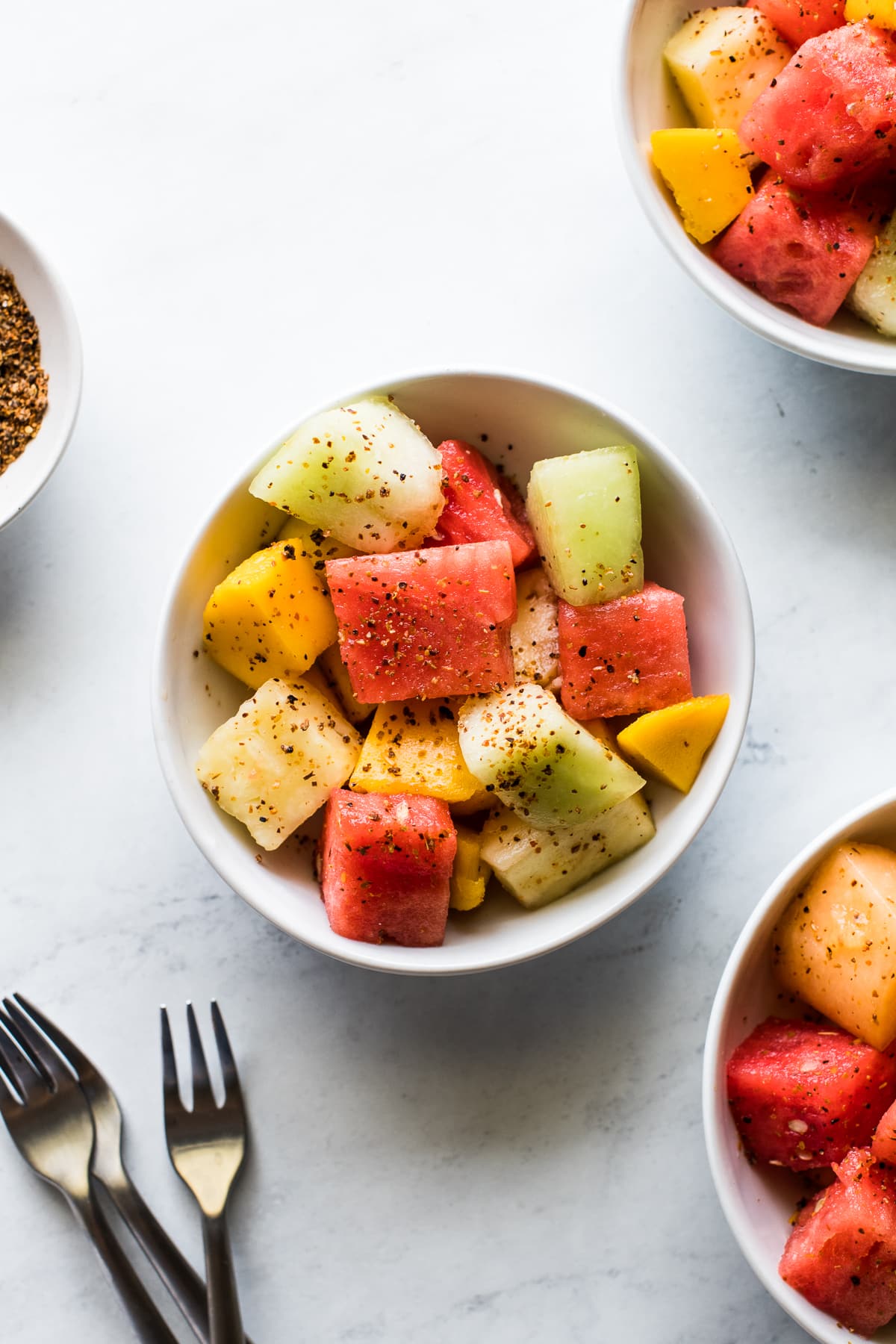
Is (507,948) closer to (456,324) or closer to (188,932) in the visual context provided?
(188,932)

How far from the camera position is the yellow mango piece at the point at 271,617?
1.59 m

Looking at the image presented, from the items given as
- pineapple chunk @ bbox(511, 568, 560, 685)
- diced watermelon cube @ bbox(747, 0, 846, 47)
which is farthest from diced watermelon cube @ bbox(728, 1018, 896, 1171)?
diced watermelon cube @ bbox(747, 0, 846, 47)

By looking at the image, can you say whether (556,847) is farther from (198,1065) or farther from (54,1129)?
(54,1129)

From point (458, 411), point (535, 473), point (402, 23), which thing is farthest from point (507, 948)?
point (402, 23)

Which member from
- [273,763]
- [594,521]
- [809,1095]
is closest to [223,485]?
[273,763]

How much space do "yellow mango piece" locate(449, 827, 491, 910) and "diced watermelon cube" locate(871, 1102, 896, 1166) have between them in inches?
24.1

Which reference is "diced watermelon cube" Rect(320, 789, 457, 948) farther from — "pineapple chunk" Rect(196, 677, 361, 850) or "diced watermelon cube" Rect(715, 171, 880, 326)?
"diced watermelon cube" Rect(715, 171, 880, 326)

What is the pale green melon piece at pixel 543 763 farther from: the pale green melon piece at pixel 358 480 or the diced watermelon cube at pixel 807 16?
the diced watermelon cube at pixel 807 16

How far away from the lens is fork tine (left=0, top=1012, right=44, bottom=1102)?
1831 millimetres

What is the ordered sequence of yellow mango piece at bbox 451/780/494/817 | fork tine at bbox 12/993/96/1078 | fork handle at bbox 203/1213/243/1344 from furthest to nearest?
fork tine at bbox 12/993/96/1078 → fork handle at bbox 203/1213/243/1344 → yellow mango piece at bbox 451/780/494/817

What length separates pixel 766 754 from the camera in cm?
190

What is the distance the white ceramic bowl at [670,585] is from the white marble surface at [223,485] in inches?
9.9

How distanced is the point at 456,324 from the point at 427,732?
0.70 metres

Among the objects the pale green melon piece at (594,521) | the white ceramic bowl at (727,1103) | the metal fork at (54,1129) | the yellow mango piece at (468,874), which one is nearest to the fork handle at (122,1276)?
the metal fork at (54,1129)
